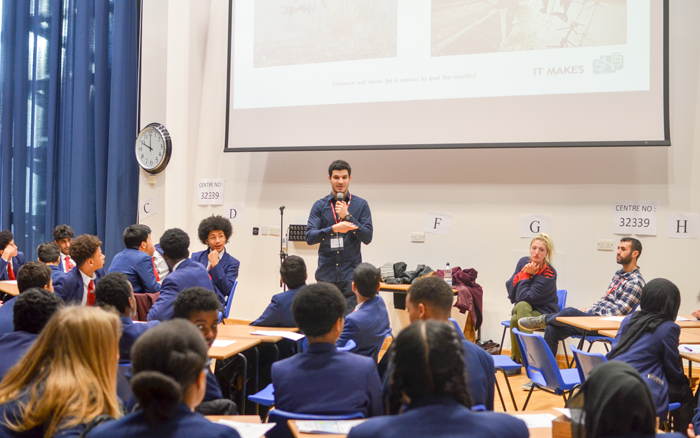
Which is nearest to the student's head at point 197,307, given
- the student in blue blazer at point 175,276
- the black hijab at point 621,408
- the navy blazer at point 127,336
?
the navy blazer at point 127,336

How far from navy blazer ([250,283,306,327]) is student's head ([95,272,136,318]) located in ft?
3.59

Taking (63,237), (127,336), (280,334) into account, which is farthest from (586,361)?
(63,237)

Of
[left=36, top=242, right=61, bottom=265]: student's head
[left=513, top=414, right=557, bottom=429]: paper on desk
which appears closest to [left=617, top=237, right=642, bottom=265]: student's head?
[left=513, top=414, right=557, bottom=429]: paper on desk

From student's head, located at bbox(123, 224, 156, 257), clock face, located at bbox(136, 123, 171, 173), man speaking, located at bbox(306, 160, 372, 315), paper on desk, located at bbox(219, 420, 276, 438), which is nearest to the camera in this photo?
paper on desk, located at bbox(219, 420, 276, 438)

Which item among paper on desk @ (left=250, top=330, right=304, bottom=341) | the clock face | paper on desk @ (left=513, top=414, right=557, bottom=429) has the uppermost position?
the clock face

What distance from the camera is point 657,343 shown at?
2680 mm

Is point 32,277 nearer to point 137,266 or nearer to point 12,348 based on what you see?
point 137,266

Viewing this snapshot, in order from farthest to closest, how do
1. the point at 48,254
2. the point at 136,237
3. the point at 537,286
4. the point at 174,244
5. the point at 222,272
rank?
the point at 48,254 < the point at 537,286 < the point at 222,272 < the point at 136,237 < the point at 174,244

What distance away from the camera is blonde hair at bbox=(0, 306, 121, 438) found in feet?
4.70

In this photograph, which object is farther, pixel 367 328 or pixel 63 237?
pixel 63 237

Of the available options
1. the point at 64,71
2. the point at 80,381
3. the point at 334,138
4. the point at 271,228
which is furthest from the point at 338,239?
the point at 64,71

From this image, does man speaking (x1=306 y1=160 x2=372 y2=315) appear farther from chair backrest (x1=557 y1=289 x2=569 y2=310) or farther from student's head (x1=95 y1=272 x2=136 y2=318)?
student's head (x1=95 y1=272 x2=136 y2=318)

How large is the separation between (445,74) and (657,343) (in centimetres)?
328

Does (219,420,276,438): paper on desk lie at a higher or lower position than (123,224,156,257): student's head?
lower
